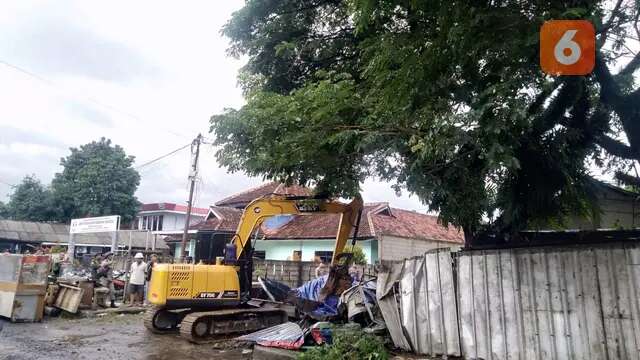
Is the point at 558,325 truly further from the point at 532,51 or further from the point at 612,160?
the point at 532,51

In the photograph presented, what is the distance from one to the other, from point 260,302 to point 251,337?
2.73 meters

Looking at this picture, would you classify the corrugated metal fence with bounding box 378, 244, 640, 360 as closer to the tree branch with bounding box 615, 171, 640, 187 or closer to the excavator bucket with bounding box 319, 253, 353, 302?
the tree branch with bounding box 615, 171, 640, 187

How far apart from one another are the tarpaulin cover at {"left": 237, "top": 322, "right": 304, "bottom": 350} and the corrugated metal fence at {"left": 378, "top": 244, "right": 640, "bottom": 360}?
1685mm

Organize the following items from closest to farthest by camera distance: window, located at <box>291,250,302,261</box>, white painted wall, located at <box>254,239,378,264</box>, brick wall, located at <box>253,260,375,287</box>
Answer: brick wall, located at <box>253,260,375,287</box> → white painted wall, located at <box>254,239,378,264</box> → window, located at <box>291,250,302,261</box>

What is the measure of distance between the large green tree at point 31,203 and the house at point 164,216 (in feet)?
25.0

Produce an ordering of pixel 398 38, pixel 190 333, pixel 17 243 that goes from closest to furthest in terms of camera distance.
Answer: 1. pixel 398 38
2. pixel 190 333
3. pixel 17 243

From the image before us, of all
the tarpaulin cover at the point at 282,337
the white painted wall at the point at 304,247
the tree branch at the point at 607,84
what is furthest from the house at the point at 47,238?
the tree branch at the point at 607,84

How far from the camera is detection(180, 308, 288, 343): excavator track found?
432 inches

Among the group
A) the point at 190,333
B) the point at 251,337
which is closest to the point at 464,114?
the point at 251,337

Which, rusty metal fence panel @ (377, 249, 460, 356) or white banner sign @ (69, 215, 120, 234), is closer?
rusty metal fence panel @ (377, 249, 460, 356)

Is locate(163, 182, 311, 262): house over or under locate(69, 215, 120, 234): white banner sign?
over

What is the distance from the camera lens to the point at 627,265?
19.8 ft

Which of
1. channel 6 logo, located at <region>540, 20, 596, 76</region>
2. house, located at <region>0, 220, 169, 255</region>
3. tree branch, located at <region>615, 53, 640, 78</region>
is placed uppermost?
house, located at <region>0, 220, 169, 255</region>

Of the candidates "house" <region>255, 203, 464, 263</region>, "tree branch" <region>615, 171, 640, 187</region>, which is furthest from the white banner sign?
"tree branch" <region>615, 171, 640, 187</region>
